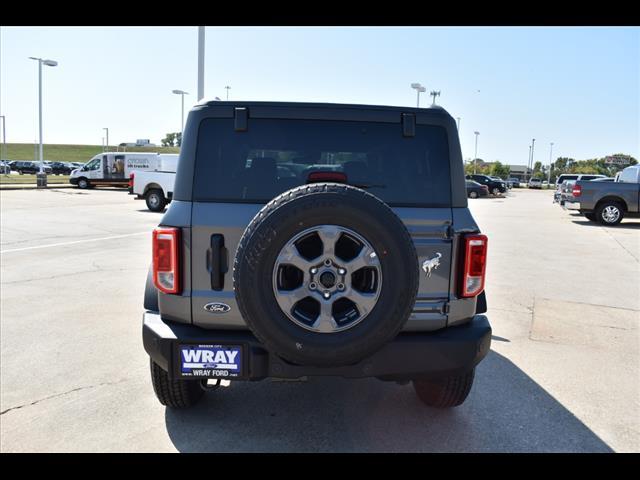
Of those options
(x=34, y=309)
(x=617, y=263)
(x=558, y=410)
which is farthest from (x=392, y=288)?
(x=617, y=263)

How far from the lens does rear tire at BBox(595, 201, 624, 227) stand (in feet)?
56.6

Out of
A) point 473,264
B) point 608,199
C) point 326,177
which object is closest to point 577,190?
point 608,199

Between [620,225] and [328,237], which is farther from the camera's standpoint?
[620,225]

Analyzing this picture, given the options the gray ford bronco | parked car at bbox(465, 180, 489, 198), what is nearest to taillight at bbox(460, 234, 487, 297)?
Result: the gray ford bronco

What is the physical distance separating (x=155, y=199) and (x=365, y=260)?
60.2 feet

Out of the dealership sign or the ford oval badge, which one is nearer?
the ford oval badge

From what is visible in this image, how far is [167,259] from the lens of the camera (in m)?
2.88

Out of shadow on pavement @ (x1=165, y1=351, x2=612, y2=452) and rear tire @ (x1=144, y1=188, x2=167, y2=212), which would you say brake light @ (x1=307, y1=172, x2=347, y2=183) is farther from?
rear tire @ (x1=144, y1=188, x2=167, y2=212)

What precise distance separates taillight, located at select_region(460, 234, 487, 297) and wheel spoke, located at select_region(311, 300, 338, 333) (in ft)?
2.91

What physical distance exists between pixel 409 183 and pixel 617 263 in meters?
8.76

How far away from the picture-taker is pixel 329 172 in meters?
3.00

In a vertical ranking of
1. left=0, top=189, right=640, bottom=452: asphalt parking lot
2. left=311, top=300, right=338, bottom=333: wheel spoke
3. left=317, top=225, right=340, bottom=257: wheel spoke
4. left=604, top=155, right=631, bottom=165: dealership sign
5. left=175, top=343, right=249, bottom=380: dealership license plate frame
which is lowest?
left=0, top=189, right=640, bottom=452: asphalt parking lot

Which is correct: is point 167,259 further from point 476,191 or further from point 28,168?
point 28,168
